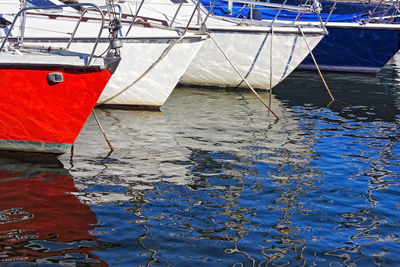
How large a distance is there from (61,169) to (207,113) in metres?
4.74

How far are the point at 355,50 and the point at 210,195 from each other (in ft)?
44.9

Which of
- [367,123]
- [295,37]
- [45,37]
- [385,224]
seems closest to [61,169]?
[45,37]

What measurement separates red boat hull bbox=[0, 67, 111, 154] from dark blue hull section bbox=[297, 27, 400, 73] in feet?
41.3

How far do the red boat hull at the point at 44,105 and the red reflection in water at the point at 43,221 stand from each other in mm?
776

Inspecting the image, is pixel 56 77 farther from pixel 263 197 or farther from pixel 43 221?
pixel 263 197

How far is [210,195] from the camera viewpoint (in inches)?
287

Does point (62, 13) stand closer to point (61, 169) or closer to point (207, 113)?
point (207, 113)

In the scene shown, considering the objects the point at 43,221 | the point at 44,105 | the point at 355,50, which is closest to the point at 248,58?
the point at 355,50

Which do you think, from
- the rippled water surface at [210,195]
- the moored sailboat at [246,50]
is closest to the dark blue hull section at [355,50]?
the moored sailboat at [246,50]

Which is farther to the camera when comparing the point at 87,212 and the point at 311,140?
the point at 311,140

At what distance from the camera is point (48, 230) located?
Result: 19.7 ft

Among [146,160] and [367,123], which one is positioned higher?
[367,123]

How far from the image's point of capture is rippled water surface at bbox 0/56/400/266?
18.7ft

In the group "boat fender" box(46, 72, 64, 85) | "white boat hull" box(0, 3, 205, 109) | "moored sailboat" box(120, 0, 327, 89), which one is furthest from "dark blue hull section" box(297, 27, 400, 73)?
"boat fender" box(46, 72, 64, 85)
